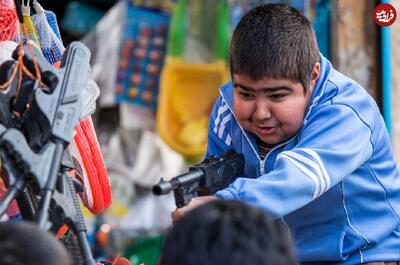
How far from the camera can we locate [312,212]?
8.27 feet

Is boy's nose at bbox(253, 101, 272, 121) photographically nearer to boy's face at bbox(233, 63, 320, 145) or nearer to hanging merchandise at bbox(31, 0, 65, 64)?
boy's face at bbox(233, 63, 320, 145)

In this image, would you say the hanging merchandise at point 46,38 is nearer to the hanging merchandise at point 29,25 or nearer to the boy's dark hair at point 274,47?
the hanging merchandise at point 29,25

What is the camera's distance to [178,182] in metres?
2.04

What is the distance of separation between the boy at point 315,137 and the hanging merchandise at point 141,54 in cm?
244

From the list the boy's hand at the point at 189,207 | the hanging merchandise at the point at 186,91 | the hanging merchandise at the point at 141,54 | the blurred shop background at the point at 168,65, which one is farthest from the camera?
the hanging merchandise at the point at 141,54

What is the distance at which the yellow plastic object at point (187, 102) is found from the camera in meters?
4.90

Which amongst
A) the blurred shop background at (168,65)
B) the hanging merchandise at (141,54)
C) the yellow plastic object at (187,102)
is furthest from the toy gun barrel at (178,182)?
the hanging merchandise at (141,54)

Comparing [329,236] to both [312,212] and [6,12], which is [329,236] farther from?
[6,12]

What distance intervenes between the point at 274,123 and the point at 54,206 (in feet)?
2.48

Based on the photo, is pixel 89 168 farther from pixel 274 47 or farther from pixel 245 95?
pixel 274 47

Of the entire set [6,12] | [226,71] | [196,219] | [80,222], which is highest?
[6,12]

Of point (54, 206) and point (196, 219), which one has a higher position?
point (196, 219)

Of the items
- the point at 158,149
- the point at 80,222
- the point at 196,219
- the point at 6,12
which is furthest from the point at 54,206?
the point at 158,149

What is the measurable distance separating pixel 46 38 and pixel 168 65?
2.39 metres
